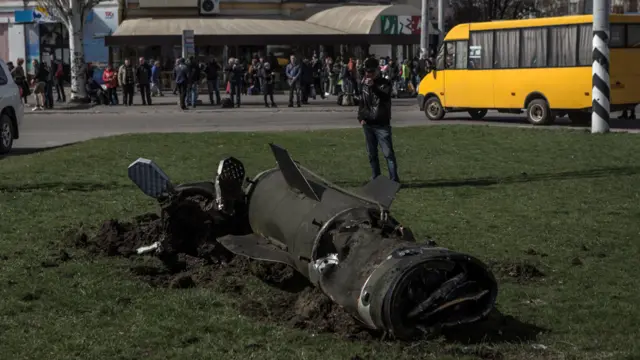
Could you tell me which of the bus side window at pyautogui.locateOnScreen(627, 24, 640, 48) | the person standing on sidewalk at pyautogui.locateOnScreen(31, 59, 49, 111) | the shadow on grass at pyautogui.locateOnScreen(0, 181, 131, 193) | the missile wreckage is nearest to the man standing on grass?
the shadow on grass at pyautogui.locateOnScreen(0, 181, 131, 193)

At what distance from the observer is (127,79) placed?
36.8m

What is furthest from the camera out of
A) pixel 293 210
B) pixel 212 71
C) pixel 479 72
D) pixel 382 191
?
pixel 212 71

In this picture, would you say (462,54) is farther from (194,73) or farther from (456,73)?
(194,73)

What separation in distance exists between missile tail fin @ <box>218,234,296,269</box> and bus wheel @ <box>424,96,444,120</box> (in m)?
21.2

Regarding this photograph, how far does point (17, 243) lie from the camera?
9578 millimetres

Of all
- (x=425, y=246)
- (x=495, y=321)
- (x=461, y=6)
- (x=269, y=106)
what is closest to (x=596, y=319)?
(x=495, y=321)

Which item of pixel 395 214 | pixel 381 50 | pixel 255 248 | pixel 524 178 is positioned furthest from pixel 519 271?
pixel 381 50

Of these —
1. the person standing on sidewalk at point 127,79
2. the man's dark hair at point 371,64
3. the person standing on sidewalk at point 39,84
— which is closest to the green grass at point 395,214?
the man's dark hair at point 371,64

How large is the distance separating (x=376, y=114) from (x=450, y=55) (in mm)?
16458

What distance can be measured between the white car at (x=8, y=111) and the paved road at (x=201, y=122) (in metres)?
1.11

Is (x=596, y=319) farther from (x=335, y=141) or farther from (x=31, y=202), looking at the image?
(x=335, y=141)

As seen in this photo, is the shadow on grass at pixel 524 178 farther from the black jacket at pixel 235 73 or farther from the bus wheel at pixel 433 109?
the black jacket at pixel 235 73

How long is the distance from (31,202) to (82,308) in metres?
5.14

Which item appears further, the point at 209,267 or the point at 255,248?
the point at 209,267
